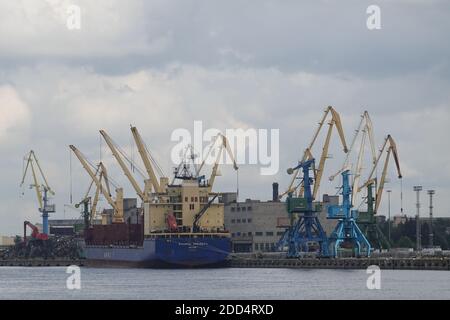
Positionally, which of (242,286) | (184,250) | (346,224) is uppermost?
(346,224)

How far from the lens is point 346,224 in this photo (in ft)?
539

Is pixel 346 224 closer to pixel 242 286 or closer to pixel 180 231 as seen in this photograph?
pixel 180 231

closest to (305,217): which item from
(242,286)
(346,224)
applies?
(346,224)

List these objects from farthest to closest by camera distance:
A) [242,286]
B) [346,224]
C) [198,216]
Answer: [346,224]
[198,216]
[242,286]

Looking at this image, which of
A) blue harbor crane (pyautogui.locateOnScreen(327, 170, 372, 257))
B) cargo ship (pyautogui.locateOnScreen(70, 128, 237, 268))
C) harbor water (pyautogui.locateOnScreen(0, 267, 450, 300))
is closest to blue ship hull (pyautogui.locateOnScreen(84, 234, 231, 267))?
cargo ship (pyautogui.locateOnScreen(70, 128, 237, 268))

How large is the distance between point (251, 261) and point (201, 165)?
1591cm

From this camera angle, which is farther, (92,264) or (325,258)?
(92,264)

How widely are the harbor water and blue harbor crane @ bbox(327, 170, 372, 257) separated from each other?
18988 millimetres

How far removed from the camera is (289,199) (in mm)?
162875

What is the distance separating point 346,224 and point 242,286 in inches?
2242

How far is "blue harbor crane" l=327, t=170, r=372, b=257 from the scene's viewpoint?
527 feet

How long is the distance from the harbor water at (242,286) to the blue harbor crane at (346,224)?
18988 mm
